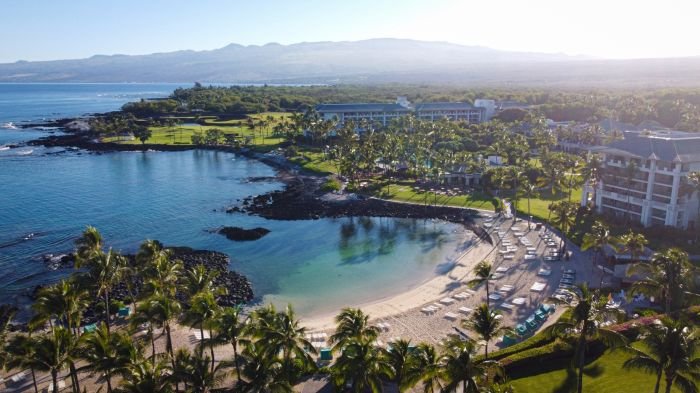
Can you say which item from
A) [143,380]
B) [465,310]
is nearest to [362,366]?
[143,380]

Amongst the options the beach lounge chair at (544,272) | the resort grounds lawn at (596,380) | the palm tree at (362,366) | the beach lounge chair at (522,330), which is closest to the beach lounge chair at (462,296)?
the beach lounge chair at (544,272)

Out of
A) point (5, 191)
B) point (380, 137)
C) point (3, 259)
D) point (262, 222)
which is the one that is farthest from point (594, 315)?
point (5, 191)

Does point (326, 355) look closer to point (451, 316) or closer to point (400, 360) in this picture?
point (400, 360)

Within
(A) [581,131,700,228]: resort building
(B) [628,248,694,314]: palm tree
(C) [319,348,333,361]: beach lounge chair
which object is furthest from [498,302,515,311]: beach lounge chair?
(A) [581,131,700,228]: resort building

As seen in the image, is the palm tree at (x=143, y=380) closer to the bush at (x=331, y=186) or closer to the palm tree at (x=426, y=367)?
the palm tree at (x=426, y=367)

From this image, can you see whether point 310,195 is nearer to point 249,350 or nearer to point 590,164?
point 590,164
